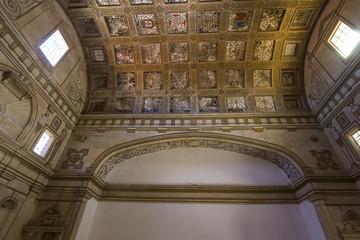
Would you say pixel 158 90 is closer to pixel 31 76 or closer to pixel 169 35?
pixel 169 35

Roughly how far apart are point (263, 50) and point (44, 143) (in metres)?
11.0

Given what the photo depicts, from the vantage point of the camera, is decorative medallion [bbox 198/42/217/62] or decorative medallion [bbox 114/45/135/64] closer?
decorative medallion [bbox 198/42/217/62]

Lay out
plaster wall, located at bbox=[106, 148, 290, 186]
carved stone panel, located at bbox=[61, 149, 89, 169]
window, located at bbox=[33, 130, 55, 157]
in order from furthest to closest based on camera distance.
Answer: plaster wall, located at bbox=[106, 148, 290, 186] → carved stone panel, located at bbox=[61, 149, 89, 169] → window, located at bbox=[33, 130, 55, 157]

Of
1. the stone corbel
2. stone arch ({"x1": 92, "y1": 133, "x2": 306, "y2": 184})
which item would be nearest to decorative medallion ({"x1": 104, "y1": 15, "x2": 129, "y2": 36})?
stone arch ({"x1": 92, "y1": 133, "x2": 306, "y2": 184})

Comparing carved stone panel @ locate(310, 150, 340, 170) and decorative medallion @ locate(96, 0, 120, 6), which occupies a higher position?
decorative medallion @ locate(96, 0, 120, 6)

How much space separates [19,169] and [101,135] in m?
3.20

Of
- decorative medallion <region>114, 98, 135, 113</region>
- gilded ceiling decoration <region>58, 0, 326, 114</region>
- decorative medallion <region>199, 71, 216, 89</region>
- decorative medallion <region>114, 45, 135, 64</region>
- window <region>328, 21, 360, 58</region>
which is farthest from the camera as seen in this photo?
decorative medallion <region>199, 71, 216, 89</region>

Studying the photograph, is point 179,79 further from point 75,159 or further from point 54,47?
point 75,159

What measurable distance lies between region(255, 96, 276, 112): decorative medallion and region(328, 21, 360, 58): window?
3.29m

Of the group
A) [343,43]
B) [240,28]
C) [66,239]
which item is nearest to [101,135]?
[66,239]

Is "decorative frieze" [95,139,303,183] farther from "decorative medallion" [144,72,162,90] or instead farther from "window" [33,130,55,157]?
"decorative medallion" [144,72,162,90]

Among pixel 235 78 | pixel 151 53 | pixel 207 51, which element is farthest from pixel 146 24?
pixel 235 78

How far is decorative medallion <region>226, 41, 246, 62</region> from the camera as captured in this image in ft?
30.7

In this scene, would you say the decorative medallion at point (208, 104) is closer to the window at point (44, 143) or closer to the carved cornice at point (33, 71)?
the carved cornice at point (33, 71)
